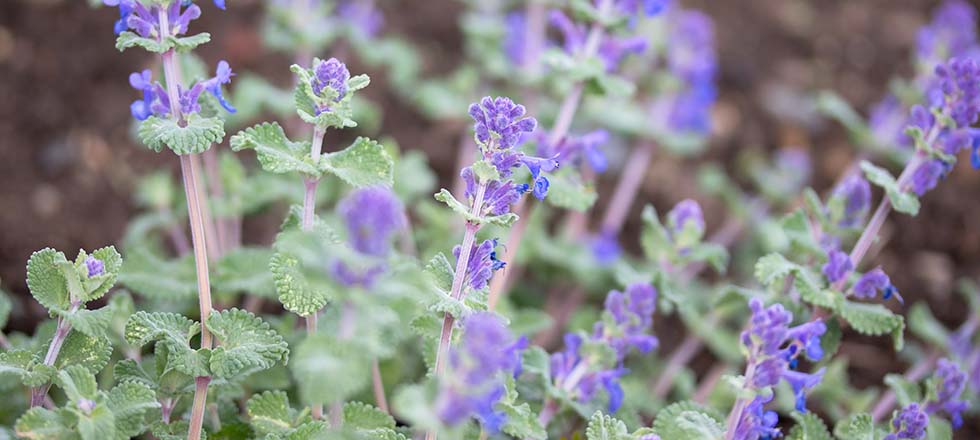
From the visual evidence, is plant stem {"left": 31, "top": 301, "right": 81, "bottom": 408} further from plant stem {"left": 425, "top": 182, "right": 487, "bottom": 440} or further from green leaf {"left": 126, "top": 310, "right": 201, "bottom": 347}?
plant stem {"left": 425, "top": 182, "right": 487, "bottom": 440}

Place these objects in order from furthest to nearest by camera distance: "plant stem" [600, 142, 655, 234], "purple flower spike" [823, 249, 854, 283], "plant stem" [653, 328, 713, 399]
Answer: "plant stem" [600, 142, 655, 234] → "plant stem" [653, 328, 713, 399] → "purple flower spike" [823, 249, 854, 283]

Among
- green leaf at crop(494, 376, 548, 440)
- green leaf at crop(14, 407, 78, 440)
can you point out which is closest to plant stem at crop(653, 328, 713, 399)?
green leaf at crop(494, 376, 548, 440)

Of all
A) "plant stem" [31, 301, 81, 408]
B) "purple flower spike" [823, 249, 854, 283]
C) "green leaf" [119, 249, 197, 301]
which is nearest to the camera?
"plant stem" [31, 301, 81, 408]

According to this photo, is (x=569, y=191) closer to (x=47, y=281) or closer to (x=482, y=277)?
(x=482, y=277)

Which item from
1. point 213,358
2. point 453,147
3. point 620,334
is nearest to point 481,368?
point 213,358

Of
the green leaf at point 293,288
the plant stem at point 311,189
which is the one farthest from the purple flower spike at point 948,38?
the green leaf at point 293,288

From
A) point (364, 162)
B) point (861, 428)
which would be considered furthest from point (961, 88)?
point (364, 162)
